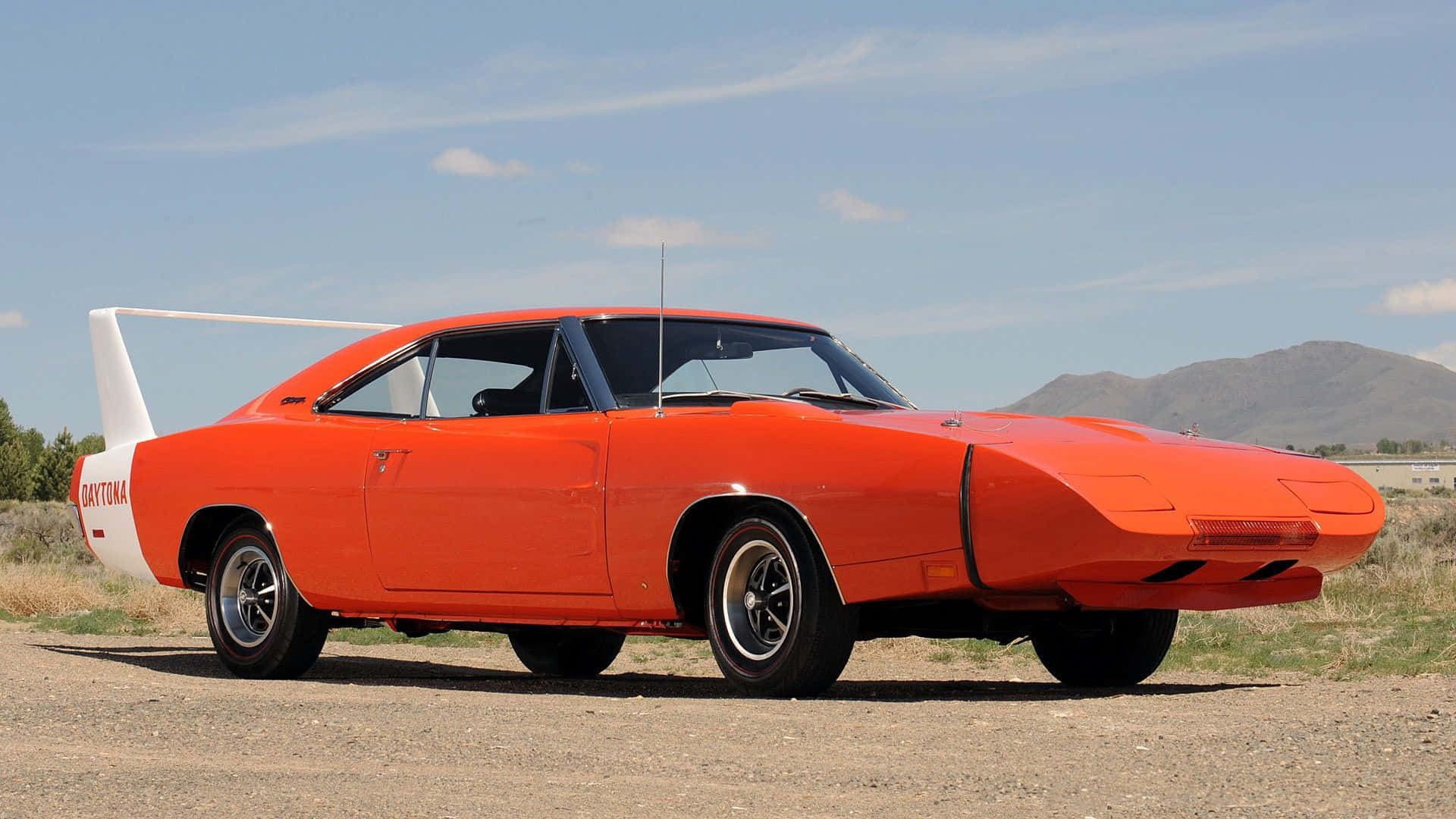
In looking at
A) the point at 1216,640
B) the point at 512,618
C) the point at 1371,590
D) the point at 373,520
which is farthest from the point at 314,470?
the point at 1371,590

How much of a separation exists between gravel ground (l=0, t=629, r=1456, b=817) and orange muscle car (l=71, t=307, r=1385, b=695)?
41 cm

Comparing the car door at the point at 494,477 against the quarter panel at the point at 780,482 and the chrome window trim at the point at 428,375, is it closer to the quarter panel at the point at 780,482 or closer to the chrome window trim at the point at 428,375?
the chrome window trim at the point at 428,375

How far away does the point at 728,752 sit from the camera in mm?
5223

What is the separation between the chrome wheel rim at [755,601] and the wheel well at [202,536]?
3.20 meters

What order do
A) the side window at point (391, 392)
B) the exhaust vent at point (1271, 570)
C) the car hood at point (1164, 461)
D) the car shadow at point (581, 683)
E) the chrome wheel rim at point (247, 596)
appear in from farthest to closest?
1. the chrome wheel rim at point (247, 596)
2. the side window at point (391, 392)
3. the car shadow at point (581, 683)
4. the exhaust vent at point (1271, 570)
5. the car hood at point (1164, 461)

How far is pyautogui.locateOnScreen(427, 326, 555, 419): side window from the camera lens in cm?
793

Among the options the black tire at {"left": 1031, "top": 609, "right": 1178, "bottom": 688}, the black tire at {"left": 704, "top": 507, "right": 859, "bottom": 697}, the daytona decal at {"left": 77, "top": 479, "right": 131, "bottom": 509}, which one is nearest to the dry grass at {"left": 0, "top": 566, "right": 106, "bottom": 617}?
the daytona decal at {"left": 77, "top": 479, "right": 131, "bottom": 509}

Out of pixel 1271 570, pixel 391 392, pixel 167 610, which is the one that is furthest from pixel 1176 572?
pixel 167 610

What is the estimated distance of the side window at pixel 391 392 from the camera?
8.57 metres

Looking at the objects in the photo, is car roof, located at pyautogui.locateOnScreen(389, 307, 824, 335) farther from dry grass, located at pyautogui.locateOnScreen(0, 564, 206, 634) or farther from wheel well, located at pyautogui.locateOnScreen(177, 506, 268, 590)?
dry grass, located at pyautogui.locateOnScreen(0, 564, 206, 634)

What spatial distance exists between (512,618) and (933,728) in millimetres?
2585

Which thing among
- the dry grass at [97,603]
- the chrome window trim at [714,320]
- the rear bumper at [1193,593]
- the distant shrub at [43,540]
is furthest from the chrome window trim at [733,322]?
the distant shrub at [43,540]

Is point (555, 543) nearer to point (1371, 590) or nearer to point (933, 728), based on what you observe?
point (933, 728)

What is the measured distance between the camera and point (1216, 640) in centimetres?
1166
